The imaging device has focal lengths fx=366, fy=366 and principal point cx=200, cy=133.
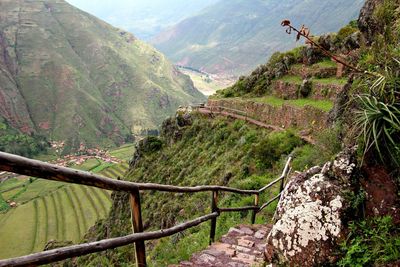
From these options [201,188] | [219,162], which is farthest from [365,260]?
[219,162]

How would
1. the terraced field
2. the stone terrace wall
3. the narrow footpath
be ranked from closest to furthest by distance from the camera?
the narrow footpath, the stone terrace wall, the terraced field

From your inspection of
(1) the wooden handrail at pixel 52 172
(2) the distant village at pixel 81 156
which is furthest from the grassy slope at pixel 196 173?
(2) the distant village at pixel 81 156

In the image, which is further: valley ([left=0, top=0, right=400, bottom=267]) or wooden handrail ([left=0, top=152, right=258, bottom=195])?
valley ([left=0, top=0, right=400, bottom=267])

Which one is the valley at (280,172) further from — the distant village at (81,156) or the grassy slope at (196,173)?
the distant village at (81,156)

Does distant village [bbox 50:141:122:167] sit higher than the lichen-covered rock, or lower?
lower

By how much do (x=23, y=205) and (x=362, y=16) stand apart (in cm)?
9801

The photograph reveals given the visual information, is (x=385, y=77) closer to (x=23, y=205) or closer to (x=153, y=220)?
(x=153, y=220)

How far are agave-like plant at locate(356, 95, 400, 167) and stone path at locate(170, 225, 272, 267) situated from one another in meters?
2.13

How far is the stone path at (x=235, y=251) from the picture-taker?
5.81m

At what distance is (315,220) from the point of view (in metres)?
4.20

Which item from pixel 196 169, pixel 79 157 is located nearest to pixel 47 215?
pixel 79 157

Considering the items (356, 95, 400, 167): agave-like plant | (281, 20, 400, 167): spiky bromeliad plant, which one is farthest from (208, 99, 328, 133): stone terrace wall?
(356, 95, 400, 167): agave-like plant

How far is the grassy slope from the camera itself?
10344 mm

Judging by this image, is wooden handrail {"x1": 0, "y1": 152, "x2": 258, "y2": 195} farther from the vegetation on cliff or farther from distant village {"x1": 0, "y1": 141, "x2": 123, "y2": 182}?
distant village {"x1": 0, "y1": 141, "x2": 123, "y2": 182}
